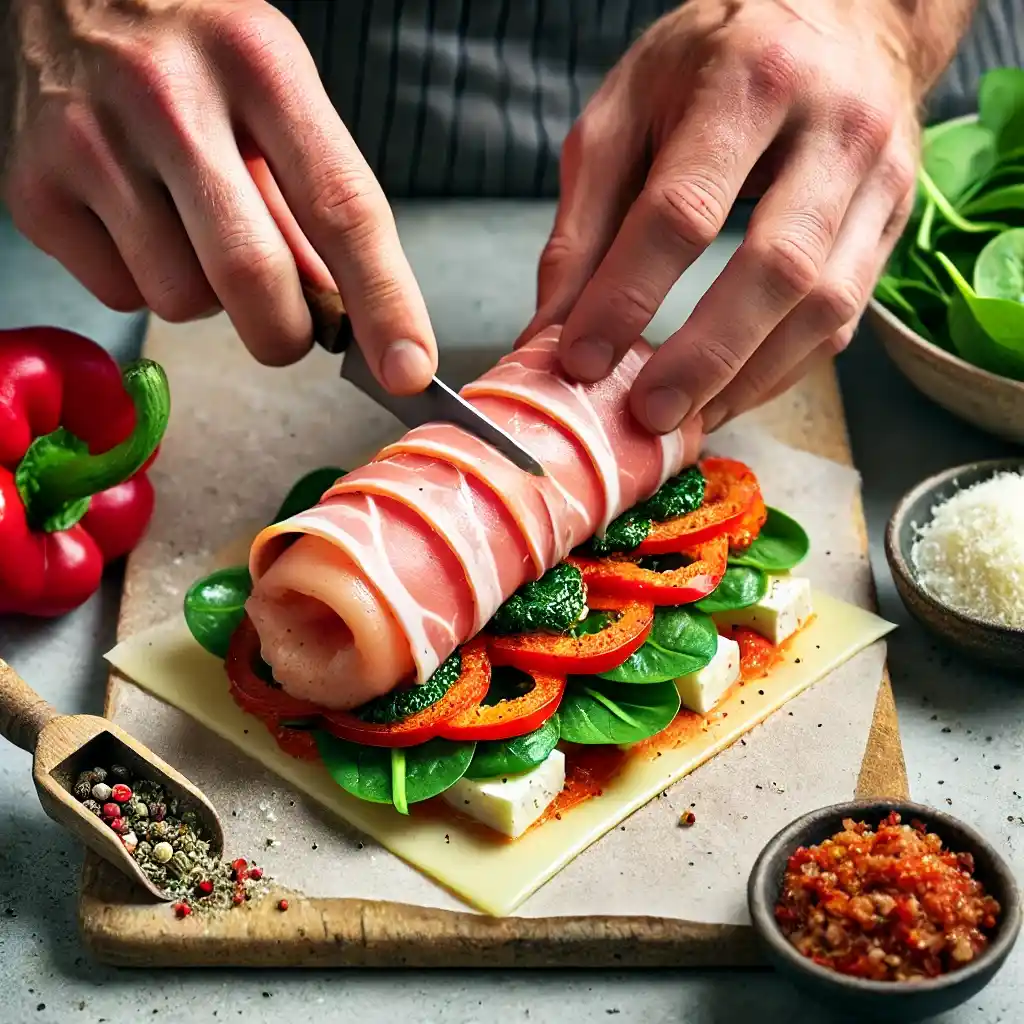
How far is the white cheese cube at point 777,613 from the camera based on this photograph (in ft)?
10.1

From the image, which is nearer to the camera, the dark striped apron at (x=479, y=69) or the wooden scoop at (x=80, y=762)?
the wooden scoop at (x=80, y=762)

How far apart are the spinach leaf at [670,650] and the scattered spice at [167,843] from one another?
2.83 ft

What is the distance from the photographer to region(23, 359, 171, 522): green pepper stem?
317 centimetres

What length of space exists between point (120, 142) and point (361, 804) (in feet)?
4.94

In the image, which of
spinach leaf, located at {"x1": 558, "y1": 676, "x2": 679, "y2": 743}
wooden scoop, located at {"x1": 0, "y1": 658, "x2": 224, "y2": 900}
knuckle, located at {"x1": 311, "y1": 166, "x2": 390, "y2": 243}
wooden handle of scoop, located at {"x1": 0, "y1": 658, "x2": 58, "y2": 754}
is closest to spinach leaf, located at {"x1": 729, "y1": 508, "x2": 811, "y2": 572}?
spinach leaf, located at {"x1": 558, "y1": 676, "x2": 679, "y2": 743}

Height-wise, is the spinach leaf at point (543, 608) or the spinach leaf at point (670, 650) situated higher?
the spinach leaf at point (543, 608)

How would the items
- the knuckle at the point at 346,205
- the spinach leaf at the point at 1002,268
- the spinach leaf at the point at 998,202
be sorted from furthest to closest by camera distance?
the spinach leaf at the point at 998,202 → the spinach leaf at the point at 1002,268 → the knuckle at the point at 346,205

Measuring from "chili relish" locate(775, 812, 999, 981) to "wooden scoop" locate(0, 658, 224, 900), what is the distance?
1.08 meters

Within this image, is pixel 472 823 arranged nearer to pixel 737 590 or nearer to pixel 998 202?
pixel 737 590

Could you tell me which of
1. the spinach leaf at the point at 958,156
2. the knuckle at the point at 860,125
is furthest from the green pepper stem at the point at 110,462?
the spinach leaf at the point at 958,156

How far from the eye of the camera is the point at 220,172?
9.20 feet

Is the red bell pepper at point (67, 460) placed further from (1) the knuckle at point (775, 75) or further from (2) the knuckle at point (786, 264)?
(1) the knuckle at point (775, 75)

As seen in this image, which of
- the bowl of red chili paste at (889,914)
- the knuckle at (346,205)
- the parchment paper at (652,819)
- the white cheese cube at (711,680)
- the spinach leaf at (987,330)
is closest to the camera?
the bowl of red chili paste at (889,914)

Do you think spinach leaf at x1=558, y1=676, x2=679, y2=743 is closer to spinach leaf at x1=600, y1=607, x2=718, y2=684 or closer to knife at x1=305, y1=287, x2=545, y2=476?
spinach leaf at x1=600, y1=607, x2=718, y2=684
